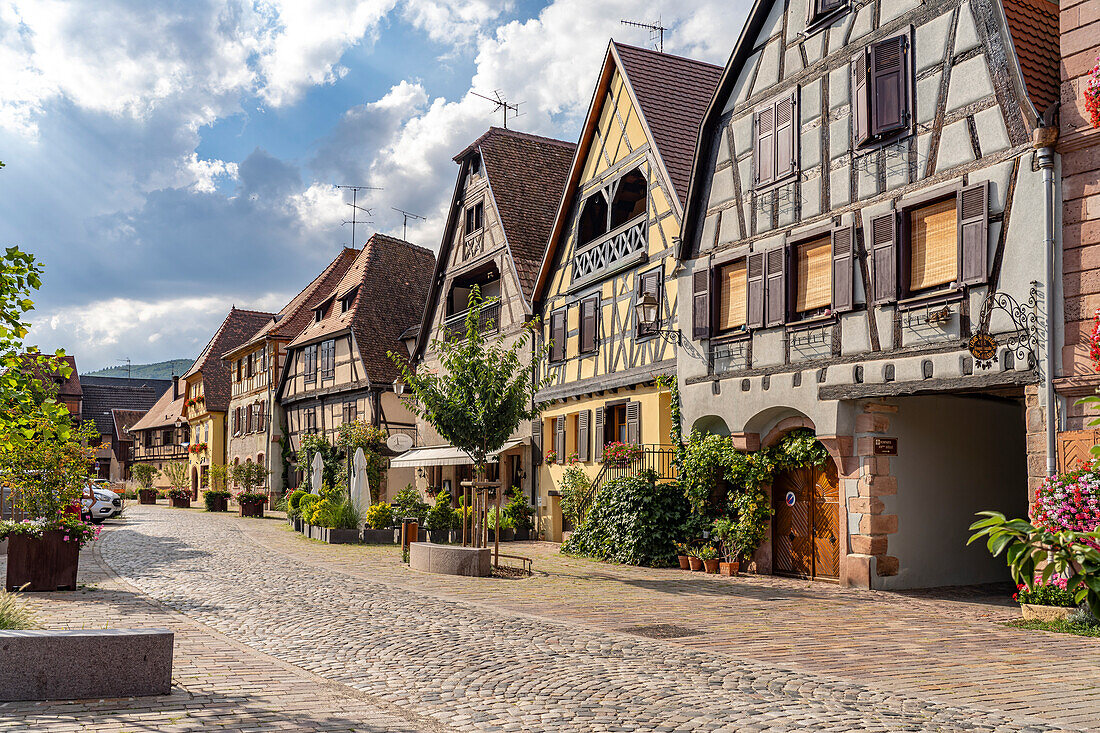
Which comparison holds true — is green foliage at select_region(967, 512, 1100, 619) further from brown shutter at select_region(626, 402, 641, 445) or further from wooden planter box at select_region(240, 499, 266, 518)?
wooden planter box at select_region(240, 499, 266, 518)

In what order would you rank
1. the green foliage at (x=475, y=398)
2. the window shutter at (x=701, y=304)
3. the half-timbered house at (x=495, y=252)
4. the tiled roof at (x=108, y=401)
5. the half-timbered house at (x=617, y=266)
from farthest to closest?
the tiled roof at (x=108, y=401) → the half-timbered house at (x=495, y=252) → the half-timbered house at (x=617, y=266) → the window shutter at (x=701, y=304) → the green foliage at (x=475, y=398)

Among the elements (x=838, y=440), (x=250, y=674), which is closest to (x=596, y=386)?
(x=838, y=440)

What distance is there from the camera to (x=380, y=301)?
131ft

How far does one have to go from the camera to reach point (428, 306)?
33594 mm

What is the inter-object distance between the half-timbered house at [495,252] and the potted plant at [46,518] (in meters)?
13.4

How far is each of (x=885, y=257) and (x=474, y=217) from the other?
60.6ft

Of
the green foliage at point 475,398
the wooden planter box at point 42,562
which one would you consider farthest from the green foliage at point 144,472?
the wooden planter box at point 42,562

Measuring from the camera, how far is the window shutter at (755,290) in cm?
1720

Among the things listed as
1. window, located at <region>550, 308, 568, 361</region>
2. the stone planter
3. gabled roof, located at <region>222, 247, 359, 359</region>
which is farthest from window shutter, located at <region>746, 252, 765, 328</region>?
gabled roof, located at <region>222, 247, 359, 359</region>

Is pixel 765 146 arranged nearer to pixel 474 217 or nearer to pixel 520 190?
pixel 520 190

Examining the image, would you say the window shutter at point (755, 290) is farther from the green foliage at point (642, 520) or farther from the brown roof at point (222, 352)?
the brown roof at point (222, 352)

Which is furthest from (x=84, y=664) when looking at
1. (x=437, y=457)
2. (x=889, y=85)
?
(x=437, y=457)

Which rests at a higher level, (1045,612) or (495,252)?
(495,252)

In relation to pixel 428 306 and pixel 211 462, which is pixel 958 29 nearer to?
pixel 428 306
